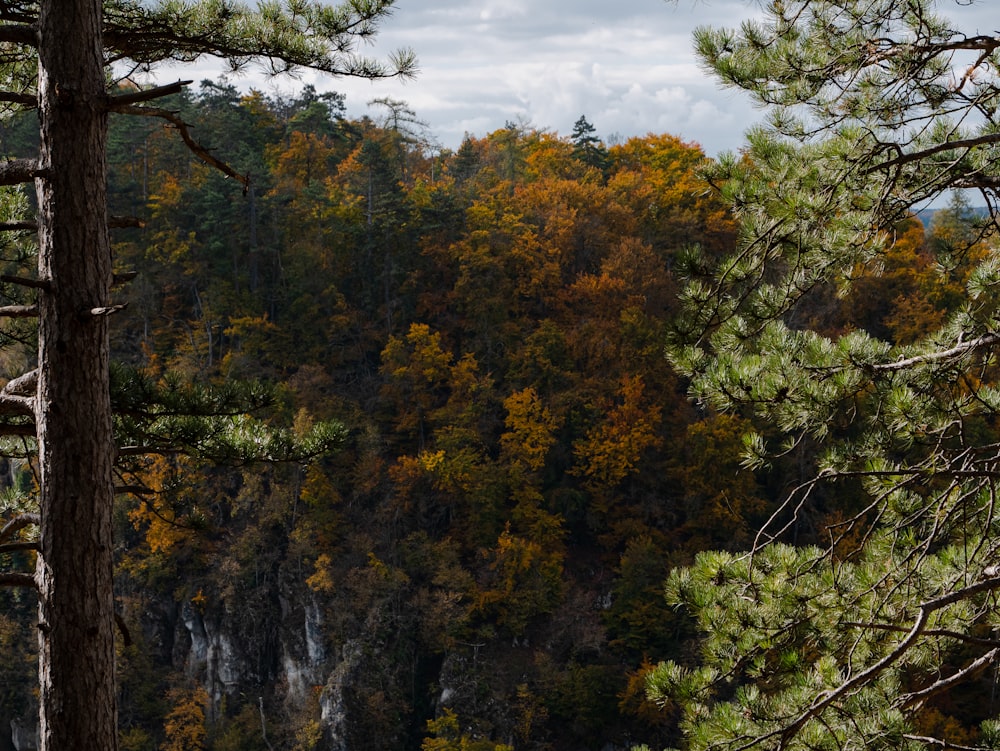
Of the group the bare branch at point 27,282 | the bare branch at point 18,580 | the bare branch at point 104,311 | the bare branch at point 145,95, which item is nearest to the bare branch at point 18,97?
the bare branch at point 145,95

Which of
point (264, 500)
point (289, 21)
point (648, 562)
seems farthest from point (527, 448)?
point (289, 21)

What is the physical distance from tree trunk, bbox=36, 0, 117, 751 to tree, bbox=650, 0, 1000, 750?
1979mm

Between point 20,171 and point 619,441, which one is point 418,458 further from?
point 20,171

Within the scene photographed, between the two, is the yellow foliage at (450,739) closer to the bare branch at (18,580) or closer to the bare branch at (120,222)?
the bare branch at (18,580)

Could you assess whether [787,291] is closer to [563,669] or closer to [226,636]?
[563,669]

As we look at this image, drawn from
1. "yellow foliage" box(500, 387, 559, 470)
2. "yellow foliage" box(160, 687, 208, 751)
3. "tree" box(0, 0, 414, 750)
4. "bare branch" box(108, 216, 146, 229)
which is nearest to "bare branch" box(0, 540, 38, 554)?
"tree" box(0, 0, 414, 750)

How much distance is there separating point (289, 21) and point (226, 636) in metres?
16.6

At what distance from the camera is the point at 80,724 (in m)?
2.69

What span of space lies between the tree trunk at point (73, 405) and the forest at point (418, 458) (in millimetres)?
13250

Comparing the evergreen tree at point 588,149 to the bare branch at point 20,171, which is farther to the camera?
the evergreen tree at point 588,149

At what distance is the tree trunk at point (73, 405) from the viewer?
2.70m

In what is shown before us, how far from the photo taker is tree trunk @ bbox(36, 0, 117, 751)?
2703 millimetres

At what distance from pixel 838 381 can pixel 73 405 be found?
250 cm

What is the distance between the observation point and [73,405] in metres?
2.77
